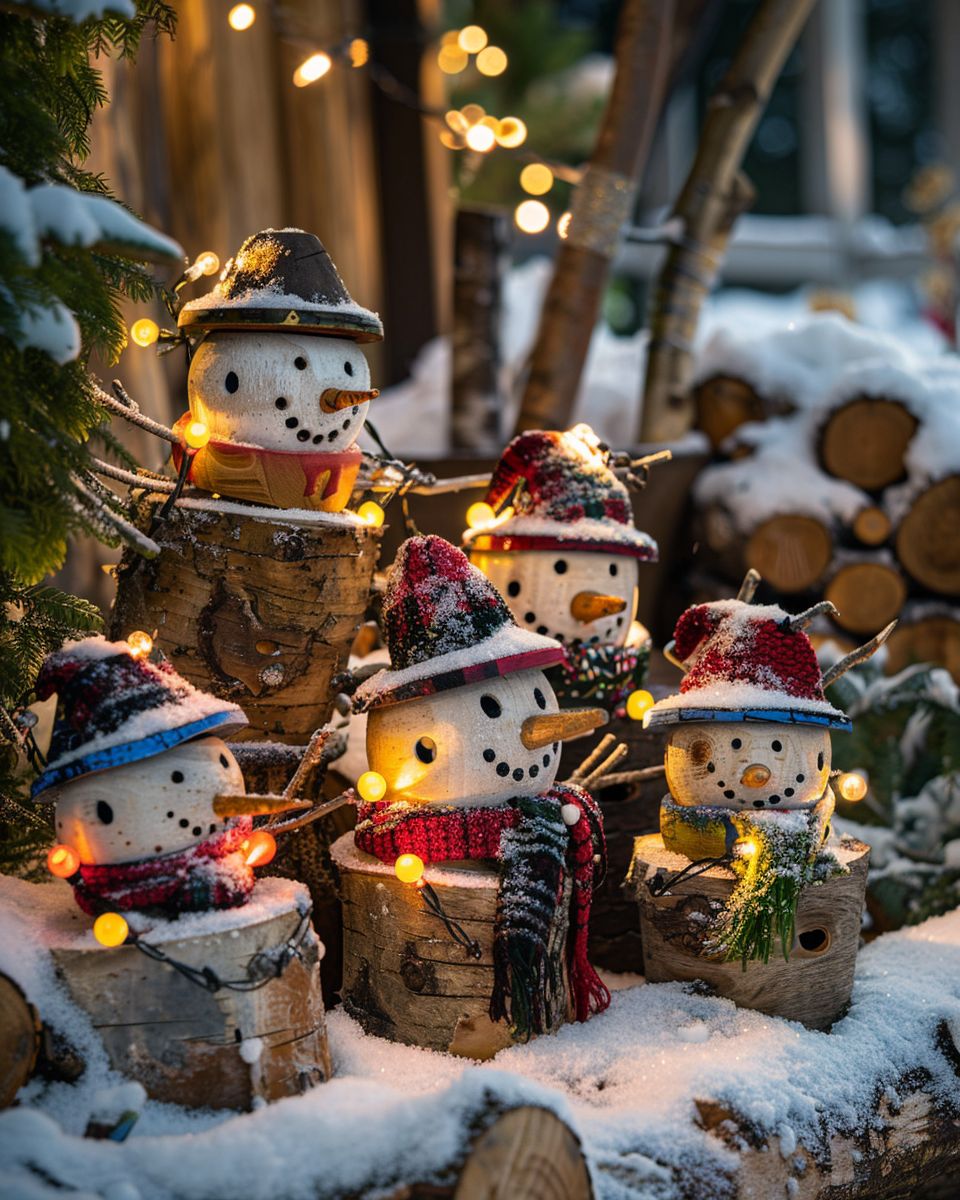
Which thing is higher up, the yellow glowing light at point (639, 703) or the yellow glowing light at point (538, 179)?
the yellow glowing light at point (538, 179)

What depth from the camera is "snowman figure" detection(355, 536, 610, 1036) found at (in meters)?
2.27

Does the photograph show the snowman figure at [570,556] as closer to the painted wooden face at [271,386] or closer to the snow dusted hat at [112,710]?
the painted wooden face at [271,386]

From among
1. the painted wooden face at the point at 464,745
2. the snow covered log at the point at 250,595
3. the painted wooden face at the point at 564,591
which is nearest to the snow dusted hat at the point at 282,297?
the snow covered log at the point at 250,595

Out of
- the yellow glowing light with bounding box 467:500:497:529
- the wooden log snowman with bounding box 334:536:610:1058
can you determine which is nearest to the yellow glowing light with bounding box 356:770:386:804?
the wooden log snowman with bounding box 334:536:610:1058

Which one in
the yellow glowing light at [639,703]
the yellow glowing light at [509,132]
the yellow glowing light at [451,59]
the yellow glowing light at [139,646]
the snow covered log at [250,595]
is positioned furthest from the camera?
the yellow glowing light at [451,59]

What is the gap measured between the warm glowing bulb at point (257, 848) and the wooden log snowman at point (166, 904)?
0.18 feet

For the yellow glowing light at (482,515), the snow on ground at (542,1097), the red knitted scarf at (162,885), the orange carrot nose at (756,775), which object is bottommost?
the snow on ground at (542,1097)

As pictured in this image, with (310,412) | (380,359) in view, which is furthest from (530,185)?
(380,359)

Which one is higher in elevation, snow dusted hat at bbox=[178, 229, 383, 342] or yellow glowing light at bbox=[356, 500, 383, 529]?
snow dusted hat at bbox=[178, 229, 383, 342]

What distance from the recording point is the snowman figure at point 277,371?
242cm

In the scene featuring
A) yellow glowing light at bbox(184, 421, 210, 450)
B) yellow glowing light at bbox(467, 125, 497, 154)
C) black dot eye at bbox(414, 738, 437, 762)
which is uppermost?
yellow glowing light at bbox(467, 125, 497, 154)

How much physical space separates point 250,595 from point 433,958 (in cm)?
73

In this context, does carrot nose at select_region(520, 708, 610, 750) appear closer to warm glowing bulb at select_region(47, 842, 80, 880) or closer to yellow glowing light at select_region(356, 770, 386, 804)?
yellow glowing light at select_region(356, 770, 386, 804)

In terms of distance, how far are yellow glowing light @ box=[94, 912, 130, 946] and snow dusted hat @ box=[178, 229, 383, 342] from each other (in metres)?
1.02
